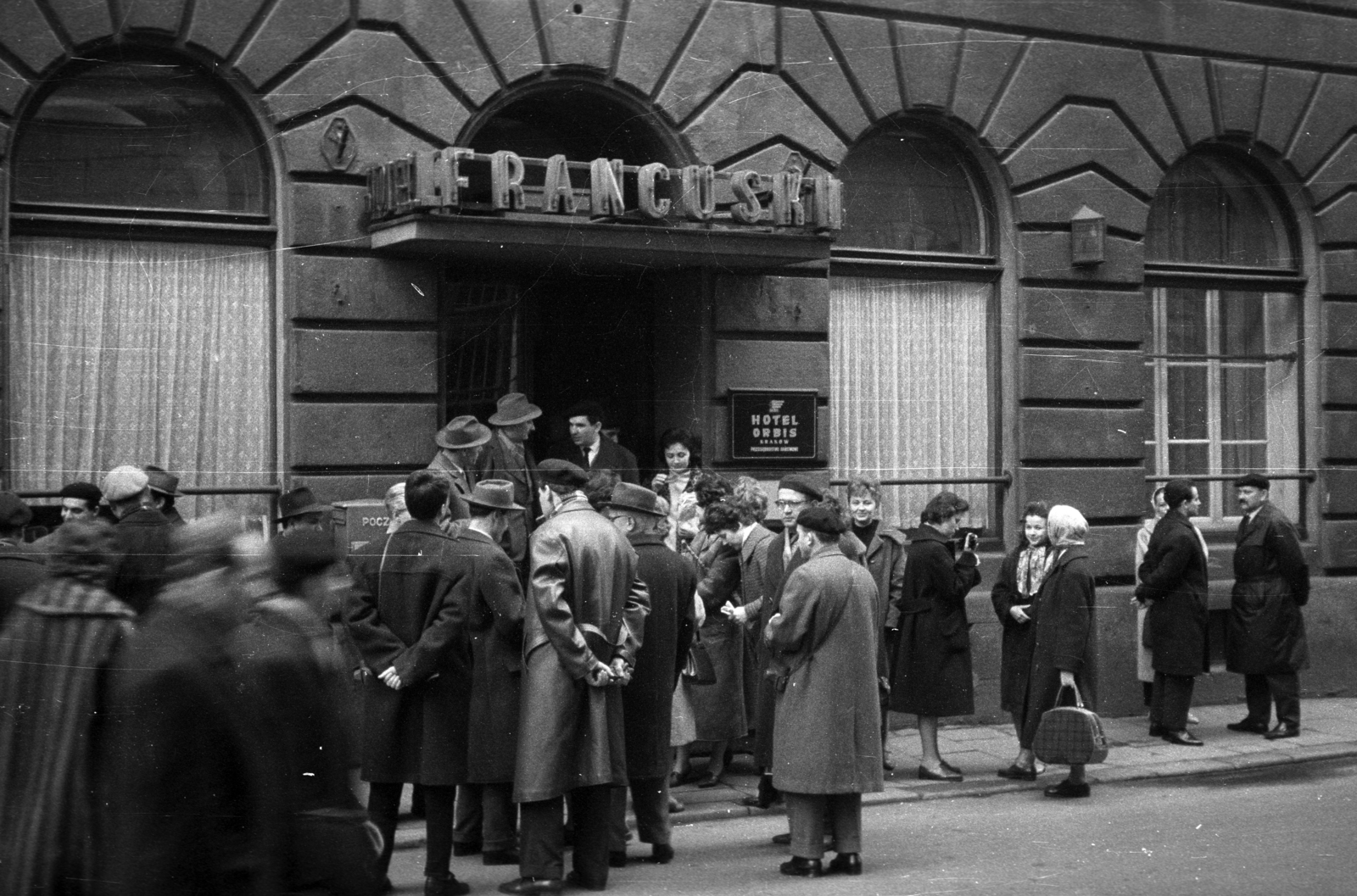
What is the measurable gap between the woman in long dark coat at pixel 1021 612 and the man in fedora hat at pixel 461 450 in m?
3.46

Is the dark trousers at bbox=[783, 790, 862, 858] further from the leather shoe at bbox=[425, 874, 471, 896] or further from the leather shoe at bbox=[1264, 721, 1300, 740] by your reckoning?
the leather shoe at bbox=[1264, 721, 1300, 740]

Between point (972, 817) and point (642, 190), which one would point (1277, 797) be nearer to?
point (972, 817)

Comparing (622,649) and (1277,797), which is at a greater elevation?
(622,649)

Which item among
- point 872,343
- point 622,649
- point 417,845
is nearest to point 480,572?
point 622,649

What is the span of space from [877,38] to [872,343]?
237 centimetres

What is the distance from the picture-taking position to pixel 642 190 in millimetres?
11812

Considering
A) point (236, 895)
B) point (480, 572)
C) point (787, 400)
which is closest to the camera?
point (236, 895)

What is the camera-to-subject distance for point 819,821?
28.3 feet

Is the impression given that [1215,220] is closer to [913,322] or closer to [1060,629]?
[913,322]

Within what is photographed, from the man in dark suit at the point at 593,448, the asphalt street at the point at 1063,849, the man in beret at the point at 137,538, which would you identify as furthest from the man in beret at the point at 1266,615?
the man in beret at the point at 137,538

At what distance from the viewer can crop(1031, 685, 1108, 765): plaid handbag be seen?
10367 millimetres

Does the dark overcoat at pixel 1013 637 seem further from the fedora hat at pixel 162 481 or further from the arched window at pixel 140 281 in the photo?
the fedora hat at pixel 162 481

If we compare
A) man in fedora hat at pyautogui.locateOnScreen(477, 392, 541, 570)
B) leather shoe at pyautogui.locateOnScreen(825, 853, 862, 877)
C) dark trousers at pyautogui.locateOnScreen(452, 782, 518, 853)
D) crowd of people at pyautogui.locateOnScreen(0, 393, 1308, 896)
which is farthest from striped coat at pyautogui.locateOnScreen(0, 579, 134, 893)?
man in fedora hat at pyautogui.locateOnScreen(477, 392, 541, 570)

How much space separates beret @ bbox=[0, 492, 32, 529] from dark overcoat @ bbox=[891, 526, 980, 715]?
5.36 metres
